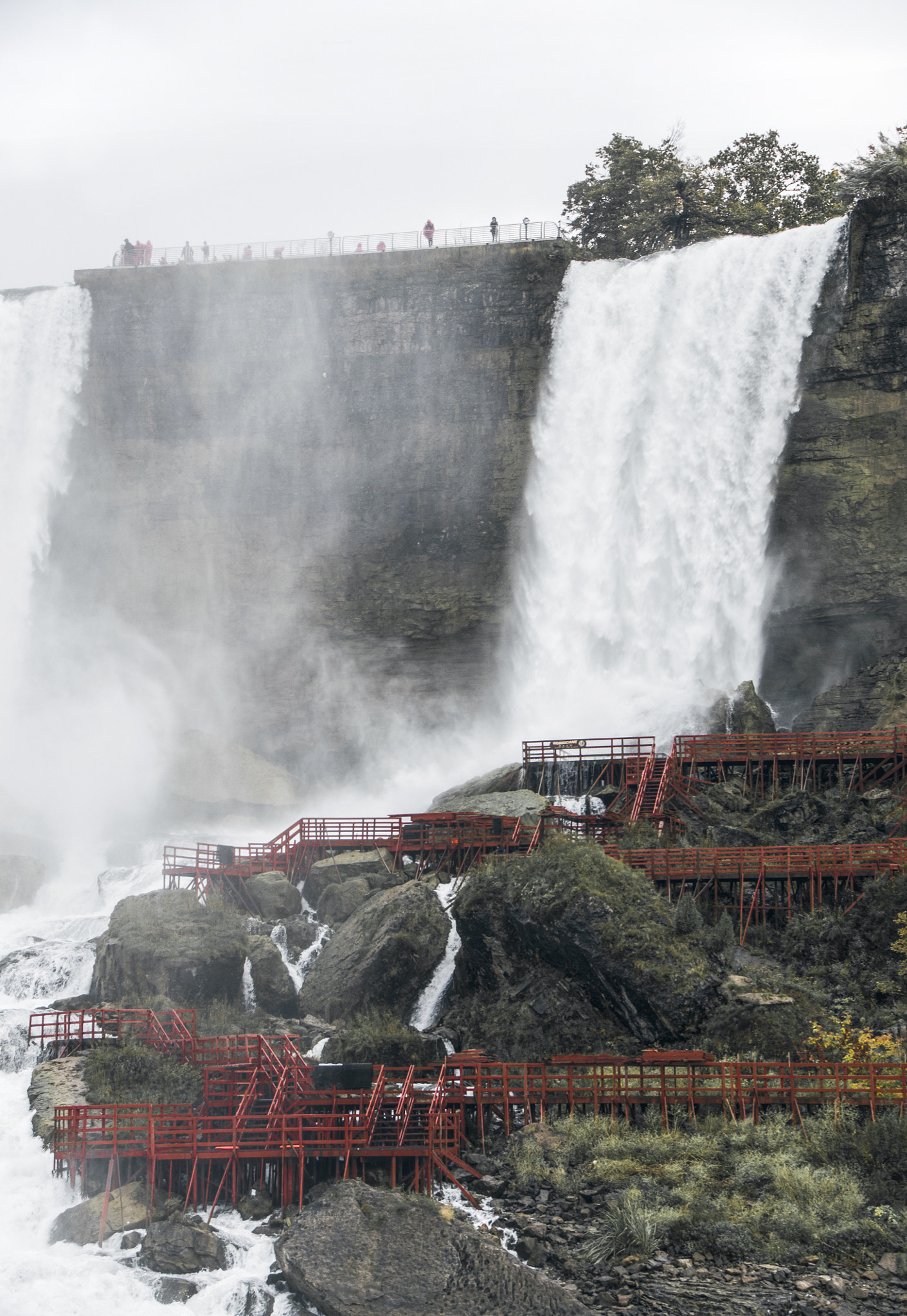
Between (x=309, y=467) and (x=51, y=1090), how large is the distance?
3518 centimetres

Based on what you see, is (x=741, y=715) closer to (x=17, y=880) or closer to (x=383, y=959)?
(x=383, y=959)

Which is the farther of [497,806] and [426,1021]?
[497,806]

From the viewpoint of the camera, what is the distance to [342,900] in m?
38.6

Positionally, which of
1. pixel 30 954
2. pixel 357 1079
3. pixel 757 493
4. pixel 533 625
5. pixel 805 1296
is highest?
pixel 757 493

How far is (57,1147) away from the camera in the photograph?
25406mm

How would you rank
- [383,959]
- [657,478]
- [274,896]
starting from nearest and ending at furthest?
[383,959] < [274,896] < [657,478]

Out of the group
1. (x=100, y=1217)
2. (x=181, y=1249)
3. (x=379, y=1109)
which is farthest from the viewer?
(x=379, y=1109)

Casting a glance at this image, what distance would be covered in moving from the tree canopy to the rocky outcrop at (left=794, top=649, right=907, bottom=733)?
22.0 metres

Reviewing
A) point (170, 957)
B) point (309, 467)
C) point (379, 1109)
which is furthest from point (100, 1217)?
point (309, 467)

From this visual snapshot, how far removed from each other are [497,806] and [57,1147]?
18.8 meters

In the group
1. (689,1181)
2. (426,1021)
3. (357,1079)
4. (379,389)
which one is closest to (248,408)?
(379,389)

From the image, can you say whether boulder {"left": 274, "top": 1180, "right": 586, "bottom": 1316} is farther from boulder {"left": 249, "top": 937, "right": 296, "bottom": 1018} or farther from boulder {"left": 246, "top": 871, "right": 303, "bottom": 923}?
boulder {"left": 246, "top": 871, "right": 303, "bottom": 923}

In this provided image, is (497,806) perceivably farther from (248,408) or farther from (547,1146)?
(248,408)

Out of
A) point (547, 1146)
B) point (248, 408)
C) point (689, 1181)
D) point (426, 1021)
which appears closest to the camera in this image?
point (689, 1181)
